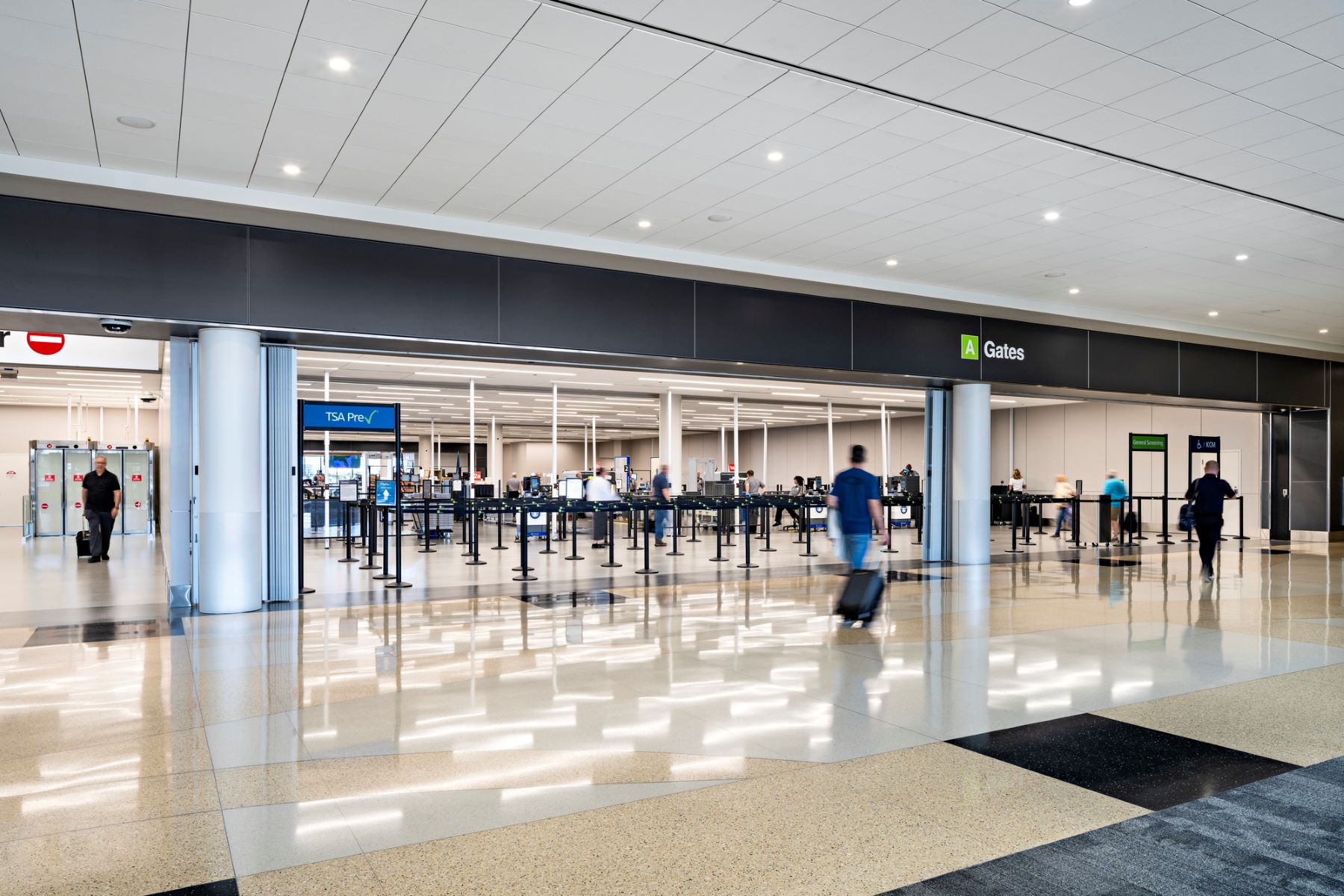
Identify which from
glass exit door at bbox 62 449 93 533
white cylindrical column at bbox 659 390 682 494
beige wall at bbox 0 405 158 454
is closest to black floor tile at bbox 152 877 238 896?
white cylindrical column at bbox 659 390 682 494

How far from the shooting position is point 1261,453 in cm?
1938

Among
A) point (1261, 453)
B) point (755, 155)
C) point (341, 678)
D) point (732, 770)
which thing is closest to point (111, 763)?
point (341, 678)

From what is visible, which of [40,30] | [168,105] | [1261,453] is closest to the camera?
[40,30]

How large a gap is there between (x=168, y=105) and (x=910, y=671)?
21.4 ft

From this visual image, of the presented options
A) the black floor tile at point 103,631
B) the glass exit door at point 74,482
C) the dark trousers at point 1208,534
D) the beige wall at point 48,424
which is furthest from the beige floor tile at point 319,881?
the beige wall at point 48,424

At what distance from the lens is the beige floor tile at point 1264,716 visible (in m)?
4.18

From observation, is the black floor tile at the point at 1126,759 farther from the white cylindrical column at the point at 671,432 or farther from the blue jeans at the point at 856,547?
the white cylindrical column at the point at 671,432

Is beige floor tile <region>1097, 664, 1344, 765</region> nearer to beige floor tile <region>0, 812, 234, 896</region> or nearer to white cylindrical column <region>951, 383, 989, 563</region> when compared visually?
beige floor tile <region>0, 812, 234, 896</region>

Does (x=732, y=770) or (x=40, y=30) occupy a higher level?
(x=40, y=30)

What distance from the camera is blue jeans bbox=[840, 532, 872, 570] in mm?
7543

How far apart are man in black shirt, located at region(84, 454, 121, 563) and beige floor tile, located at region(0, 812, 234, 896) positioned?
12.5 m

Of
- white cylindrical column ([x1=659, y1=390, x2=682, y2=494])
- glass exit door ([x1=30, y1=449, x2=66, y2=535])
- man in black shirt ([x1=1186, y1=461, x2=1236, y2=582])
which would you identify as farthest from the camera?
white cylindrical column ([x1=659, y1=390, x2=682, y2=494])

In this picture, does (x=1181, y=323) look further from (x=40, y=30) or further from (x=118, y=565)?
(x=118, y=565)

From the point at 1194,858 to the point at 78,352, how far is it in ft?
55.3
